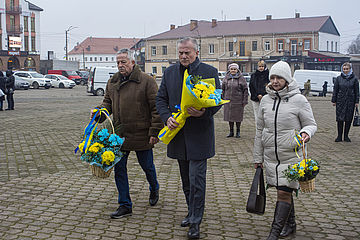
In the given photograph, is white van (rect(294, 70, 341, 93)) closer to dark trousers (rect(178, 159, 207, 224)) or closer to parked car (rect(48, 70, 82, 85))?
parked car (rect(48, 70, 82, 85))

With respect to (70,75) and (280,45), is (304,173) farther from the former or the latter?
(280,45)

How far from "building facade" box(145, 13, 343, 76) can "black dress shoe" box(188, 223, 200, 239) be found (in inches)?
2511

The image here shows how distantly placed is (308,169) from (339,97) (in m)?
7.48

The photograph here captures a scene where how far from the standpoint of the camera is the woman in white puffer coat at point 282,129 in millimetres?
4512

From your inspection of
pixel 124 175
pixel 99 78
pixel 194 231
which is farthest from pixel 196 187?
pixel 99 78

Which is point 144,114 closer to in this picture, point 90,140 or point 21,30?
point 90,140

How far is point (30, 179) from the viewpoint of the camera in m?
7.43

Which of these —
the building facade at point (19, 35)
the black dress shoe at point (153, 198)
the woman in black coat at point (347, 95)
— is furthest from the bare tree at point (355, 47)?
the black dress shoe at point (153, 198)

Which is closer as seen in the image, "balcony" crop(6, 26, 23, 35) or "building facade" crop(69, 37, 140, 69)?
"balcony" crop(6, 26, 23, 35)

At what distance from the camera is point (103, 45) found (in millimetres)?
148875

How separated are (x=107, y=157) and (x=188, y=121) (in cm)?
96

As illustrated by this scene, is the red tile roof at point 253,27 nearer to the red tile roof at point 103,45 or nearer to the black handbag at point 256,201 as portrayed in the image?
the black handbag at point 256,201

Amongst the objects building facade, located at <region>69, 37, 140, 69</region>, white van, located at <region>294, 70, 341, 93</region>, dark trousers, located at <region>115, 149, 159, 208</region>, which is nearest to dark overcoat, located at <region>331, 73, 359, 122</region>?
dark trousers, located at <region>115, 149, 159, 208</region>

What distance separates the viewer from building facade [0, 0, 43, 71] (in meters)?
71.6
